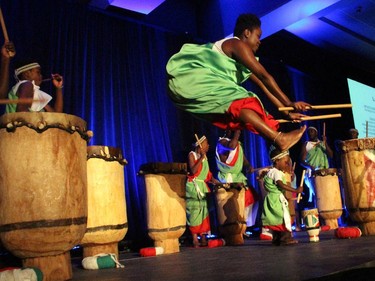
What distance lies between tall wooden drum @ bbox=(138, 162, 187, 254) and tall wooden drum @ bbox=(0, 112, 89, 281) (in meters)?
1.50

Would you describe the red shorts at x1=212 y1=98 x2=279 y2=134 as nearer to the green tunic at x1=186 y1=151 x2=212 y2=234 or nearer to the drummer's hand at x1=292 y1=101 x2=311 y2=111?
the drummer's hand at x1=292 y1=101 x2=311 y2=111

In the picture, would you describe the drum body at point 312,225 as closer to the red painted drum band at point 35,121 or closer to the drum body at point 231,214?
the drum body at point 231,214

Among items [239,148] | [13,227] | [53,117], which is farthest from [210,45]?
[239,148]

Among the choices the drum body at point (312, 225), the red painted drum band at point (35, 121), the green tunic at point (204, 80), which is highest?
the green tunic at point (204, 80)

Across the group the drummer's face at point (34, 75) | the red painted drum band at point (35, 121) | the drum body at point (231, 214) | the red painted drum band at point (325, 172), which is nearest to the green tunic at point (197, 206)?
the drum body at point (231, 214)

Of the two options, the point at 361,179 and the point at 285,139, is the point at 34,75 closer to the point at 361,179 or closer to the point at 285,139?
the point at 285,139

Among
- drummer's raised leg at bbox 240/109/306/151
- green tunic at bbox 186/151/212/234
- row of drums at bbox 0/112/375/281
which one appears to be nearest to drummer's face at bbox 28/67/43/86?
row of drums at bbox 0/112/375/281

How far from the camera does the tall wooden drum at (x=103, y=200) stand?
9.78ft

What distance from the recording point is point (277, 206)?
12.3 feet

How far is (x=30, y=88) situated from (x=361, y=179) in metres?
2.81

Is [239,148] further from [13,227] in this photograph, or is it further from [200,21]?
[13,227]

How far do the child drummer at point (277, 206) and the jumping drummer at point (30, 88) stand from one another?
1829 mm

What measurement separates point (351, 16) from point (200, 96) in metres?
6.19

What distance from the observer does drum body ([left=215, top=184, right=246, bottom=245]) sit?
450cm
